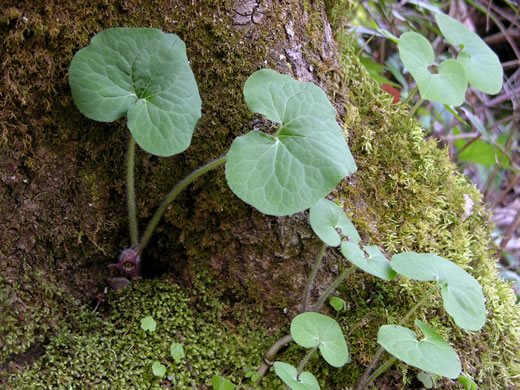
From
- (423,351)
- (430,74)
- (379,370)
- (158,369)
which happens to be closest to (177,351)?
(158,369)

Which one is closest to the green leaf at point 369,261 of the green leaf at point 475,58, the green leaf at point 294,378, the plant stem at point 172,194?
the green leaf at point 294,378

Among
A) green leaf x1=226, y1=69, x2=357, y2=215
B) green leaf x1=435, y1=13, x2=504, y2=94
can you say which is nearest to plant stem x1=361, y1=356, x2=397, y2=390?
green leaf x1=226, y1=69, x2=357, y2=215

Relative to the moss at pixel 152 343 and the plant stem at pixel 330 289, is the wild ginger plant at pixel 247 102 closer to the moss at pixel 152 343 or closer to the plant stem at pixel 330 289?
the plant stem at pixel 330 289

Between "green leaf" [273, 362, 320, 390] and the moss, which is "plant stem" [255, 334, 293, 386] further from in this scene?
"green leaf" [273, 362, 320, 390]

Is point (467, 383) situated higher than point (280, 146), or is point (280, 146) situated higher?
point (280, 146)

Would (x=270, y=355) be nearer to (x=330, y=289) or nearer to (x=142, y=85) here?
(x=330, y=289)

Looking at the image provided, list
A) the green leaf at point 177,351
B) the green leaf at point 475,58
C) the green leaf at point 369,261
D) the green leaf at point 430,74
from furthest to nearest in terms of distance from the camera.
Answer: the green leaf at point 475,58
the green leaf at point 430,74
the green leaf at point 177,351
the green leaf at point 369,261

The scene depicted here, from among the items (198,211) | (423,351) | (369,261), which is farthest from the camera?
(198,211)
